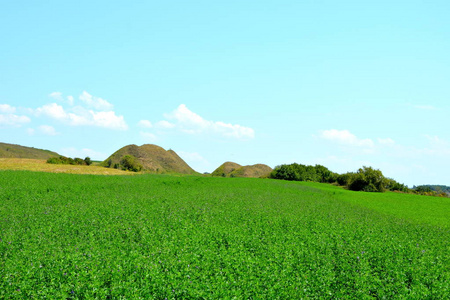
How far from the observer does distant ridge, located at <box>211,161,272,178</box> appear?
95500mm

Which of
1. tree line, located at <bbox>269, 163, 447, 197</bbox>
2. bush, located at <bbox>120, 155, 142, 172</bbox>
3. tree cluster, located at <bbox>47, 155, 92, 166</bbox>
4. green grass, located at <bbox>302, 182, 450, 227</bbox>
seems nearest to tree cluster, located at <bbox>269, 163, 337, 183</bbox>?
tree line, located at <bbox>269, 163, 447, 197</bbox>

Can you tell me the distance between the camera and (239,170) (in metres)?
97.9

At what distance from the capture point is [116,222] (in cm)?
1508

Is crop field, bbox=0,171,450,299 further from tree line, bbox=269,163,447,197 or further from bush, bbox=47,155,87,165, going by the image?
bush, bbox=47,155,87,165

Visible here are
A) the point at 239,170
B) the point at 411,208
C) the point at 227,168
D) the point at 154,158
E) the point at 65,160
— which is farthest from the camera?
the point at 227,168

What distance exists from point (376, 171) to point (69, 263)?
54870 millimetres

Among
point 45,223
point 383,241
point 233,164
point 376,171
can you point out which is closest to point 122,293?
point 45,223

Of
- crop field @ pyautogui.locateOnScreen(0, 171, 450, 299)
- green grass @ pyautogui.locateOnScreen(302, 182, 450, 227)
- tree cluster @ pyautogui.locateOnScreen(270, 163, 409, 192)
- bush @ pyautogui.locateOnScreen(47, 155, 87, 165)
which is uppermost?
tree cluster @ pyautogui.locateOnScreen(270, 163, 409, 192)

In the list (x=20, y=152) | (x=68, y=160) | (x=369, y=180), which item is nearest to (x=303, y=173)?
(x=369, y=180)

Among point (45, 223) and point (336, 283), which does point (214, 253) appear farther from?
point (45, 223)

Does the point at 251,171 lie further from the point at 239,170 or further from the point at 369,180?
the point at 369,180

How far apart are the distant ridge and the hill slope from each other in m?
10.1

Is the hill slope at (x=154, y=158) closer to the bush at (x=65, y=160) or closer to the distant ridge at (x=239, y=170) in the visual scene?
the distant ridge at (x=239, y=170)

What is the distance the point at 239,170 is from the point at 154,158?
27.4m
